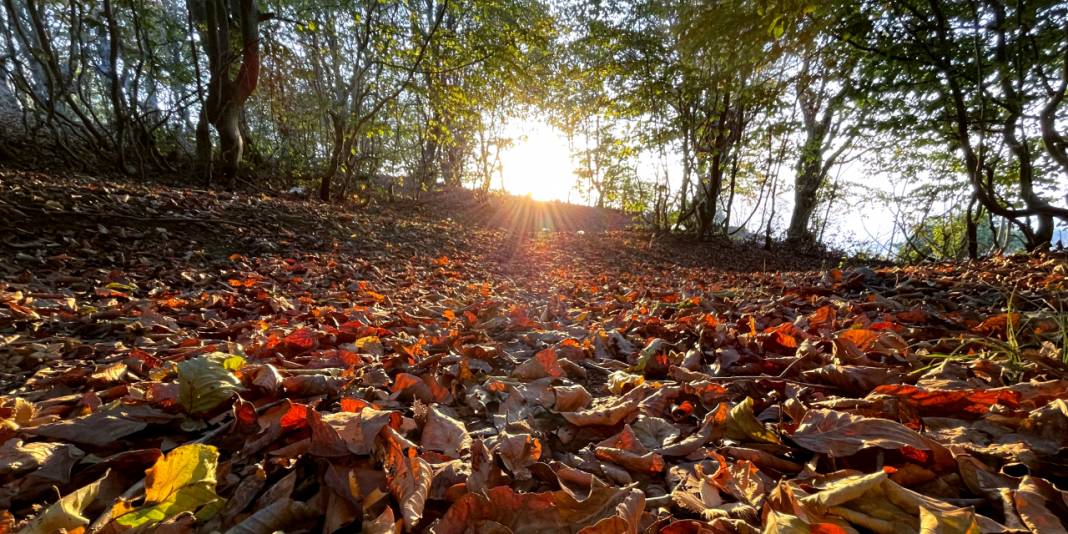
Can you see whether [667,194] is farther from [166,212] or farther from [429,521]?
[429,521]

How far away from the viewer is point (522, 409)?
1.38 m

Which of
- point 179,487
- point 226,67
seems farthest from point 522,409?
point 226,67

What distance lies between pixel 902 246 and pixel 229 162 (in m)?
17.7

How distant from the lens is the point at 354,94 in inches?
307

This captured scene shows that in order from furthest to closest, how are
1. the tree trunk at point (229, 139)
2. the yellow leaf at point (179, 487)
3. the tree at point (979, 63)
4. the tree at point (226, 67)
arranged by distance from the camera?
the tree trunk at point (229, 139)
the tree at point (226, 67)
the tree at point (979, 63)
the yellow leaf at point (179, 487)

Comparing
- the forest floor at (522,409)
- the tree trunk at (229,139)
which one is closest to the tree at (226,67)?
the tree trunk at (229,139)

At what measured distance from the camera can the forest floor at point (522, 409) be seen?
0.78 metres

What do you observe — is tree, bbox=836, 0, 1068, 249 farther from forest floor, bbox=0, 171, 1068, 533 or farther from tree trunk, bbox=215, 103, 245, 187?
tree trunk, bbox=215, 103, 245, 187

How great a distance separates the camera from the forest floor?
780 mm

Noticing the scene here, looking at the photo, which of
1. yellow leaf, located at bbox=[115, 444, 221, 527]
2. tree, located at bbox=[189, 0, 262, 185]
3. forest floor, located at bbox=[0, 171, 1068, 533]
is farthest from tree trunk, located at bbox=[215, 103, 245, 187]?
yellow leaf, located at bbox=[115, 444, 221, 527]

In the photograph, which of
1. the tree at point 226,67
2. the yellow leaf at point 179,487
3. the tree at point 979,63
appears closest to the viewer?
the yellow leaf at point 179,487

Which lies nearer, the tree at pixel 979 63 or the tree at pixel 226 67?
the tree at pixel 979 63

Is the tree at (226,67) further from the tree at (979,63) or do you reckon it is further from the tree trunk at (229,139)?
the tree at (979,63)

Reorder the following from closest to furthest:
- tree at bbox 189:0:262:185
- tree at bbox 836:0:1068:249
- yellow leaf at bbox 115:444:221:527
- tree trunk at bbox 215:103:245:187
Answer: yellow leaf at bbox 115:444:221:527
tree at bbox 836:0:1068:249
tree at bbox 189:0:262:185
tree trunk at bbox 215:103:245:187
